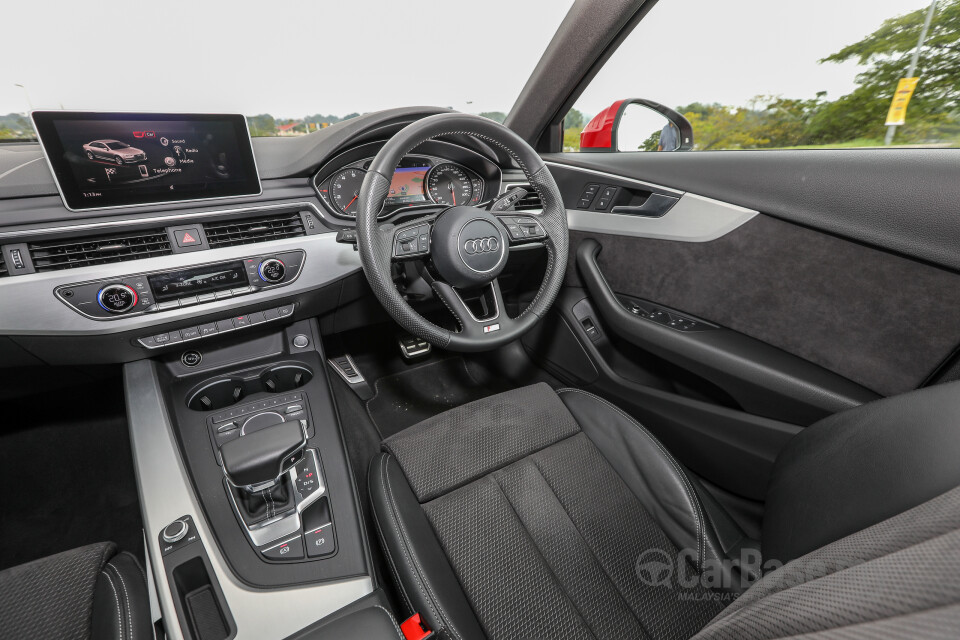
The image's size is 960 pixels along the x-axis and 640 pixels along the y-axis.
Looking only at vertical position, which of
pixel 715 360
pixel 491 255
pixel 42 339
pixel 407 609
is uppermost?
pixel 491 255

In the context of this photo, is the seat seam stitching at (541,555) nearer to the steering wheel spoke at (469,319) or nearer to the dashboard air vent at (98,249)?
the steering wheel spoke at (469,319)

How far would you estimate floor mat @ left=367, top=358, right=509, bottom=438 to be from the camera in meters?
1.92

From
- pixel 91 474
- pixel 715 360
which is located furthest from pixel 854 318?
pixel 91 474

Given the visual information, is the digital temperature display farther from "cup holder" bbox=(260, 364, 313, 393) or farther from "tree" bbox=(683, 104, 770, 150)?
"tree" bbox=(683, 104, 770, 150)

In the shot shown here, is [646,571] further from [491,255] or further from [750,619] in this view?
[491,255]

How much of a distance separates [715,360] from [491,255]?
74 cm

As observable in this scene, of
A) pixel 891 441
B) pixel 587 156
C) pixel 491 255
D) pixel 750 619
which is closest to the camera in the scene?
pixel 750 619

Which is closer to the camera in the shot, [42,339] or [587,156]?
[42,339]

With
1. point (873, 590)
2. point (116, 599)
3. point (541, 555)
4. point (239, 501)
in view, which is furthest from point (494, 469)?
point (873, 590)

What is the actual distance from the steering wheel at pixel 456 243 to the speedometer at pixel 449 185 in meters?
0.42

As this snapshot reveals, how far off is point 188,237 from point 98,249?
0.20 metres

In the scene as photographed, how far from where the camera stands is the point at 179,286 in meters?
1.24

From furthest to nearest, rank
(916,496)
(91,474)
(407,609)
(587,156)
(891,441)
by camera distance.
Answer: (587,156)
(91,474)
(407,609)
(891,441)
(916,496)

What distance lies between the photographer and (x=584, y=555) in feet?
3.07
